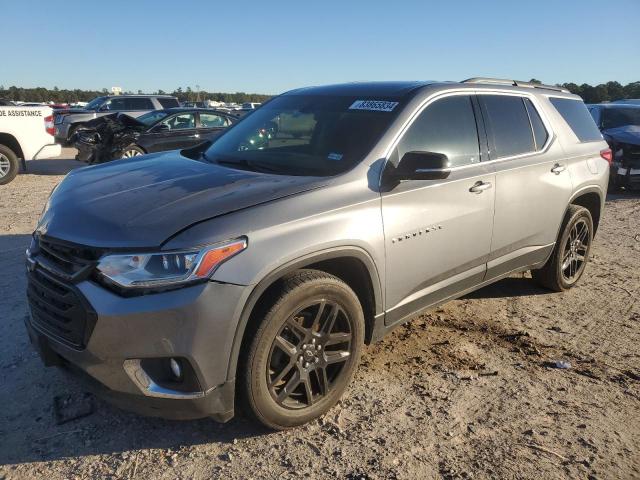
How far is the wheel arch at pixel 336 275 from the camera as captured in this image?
2588mm

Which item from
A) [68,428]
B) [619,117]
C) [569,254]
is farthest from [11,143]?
[619,117]

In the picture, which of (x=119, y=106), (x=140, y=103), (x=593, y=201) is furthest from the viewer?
(x=140, y=103)

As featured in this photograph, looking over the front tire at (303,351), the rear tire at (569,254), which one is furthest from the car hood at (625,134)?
the front tire at (303,351)

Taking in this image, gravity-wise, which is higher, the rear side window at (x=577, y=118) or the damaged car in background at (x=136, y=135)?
the rear side window at (x=577, y=118)

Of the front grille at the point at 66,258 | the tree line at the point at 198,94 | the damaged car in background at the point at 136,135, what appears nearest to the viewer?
the front grille at the point at 66,258

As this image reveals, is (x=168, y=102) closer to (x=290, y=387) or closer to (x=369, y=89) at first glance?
(x=369, y=89)

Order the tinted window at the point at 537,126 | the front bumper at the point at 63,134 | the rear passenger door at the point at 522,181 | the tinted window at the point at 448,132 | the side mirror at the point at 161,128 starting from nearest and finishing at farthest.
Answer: the tinted window at the point at 448,132 < the rear passenger door at the point at 522,181 < the tinted window at the point at 537,126 < the side mirror at the point at 161,128 < the front bumper at the point at 63,134

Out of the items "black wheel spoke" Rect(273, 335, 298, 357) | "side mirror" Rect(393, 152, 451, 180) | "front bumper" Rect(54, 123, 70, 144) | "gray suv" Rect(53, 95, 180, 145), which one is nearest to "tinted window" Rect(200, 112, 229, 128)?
"gray suv" Rect(53, 95, 180, 145)

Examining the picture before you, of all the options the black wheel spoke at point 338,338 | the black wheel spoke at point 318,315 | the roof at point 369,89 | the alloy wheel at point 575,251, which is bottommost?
the alloy wheel at point 575,251

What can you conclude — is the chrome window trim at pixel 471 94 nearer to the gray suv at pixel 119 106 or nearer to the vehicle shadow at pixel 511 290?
the vehicle shadow at pixel 511 290

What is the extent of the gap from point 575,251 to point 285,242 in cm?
381

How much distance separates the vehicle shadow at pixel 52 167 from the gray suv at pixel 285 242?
10.6m

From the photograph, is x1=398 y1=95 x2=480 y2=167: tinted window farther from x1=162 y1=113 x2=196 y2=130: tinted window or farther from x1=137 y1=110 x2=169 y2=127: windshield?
x1=137 y1=110 x2=169 y2=127: windshield

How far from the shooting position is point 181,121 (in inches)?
496
